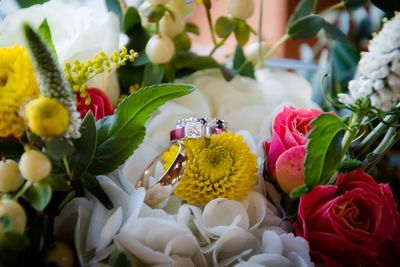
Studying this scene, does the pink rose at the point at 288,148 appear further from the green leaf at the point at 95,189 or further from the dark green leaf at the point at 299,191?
the green leaf at the point at 95,189

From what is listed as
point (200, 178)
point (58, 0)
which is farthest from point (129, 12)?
point (200, 178)

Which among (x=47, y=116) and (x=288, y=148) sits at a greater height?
(x=47, y=116)

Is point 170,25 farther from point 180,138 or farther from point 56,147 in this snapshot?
point 56,147

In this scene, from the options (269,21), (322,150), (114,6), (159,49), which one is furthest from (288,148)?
(269,21)

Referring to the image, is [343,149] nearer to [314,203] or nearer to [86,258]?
→ [314,203]

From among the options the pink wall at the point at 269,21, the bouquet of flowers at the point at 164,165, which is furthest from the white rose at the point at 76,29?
the pink wall at the point at 269,21

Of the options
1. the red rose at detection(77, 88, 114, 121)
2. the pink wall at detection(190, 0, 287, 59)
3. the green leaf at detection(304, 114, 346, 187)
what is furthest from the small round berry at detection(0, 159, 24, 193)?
the pink wall at detection(190, 0, 287, 59)

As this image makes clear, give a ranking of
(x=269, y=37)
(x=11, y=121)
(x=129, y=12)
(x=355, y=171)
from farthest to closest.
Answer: (x=269, y=37) < (x=129, y=12) < (x=355, y=171) < (x=11, y=121)
